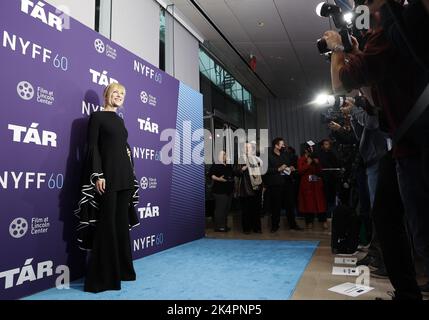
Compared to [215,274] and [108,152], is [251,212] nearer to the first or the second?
[215,274]

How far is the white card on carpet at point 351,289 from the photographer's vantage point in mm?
1964

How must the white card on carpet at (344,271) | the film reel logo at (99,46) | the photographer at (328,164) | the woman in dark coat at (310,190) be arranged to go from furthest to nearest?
the photographer at (328,164) → the woman in dark coat at (310,190) → the film reel logo at (99,46) → the white card on carpet at (344,271)

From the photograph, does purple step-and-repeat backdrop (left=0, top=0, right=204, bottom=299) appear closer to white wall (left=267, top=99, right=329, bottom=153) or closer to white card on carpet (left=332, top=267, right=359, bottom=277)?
white card on carpet (left=332, top=267, right=359, bottom=277)

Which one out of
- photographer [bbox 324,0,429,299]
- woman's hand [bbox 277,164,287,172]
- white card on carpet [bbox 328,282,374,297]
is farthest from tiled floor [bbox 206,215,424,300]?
photographer [bbox 324,0,429,299]

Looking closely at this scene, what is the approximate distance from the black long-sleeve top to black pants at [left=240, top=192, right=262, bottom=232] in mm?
2638

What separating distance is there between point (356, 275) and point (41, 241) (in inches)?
85.5

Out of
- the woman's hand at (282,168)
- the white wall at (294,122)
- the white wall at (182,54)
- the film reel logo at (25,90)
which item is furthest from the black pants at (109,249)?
the white wall at (294,122)

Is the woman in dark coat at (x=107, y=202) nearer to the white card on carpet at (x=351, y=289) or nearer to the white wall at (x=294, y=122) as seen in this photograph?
the white card on carpet at (x=351, y=289)

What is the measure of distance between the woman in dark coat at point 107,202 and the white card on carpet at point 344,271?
1.49 m

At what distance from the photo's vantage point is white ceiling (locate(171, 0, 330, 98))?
468cm

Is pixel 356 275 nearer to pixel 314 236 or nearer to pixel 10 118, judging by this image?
pixel 314 236

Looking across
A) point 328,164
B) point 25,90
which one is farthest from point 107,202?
point 328,164

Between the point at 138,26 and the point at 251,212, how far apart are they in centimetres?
290
